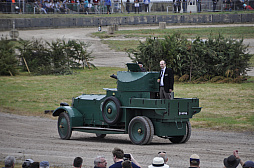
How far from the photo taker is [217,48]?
29312 mm

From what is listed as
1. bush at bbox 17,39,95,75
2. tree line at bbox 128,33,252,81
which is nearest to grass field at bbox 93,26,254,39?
bush at bbox 17,39,95,75

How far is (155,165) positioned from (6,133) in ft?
35.9

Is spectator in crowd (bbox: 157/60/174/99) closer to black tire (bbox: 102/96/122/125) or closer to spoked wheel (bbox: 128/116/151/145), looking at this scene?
spoked wheel (bbox: 128/116/151/145)

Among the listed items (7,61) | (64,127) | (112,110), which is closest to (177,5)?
(7,61)

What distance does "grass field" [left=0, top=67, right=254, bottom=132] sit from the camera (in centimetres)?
1944

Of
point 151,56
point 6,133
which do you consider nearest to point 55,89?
point 151,56

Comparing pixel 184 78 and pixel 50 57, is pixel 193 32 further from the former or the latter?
pixel 184 78

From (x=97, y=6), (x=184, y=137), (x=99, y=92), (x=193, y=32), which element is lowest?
(x=99, y=92)

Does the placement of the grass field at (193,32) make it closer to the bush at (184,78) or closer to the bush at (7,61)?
the bush at (7,61)

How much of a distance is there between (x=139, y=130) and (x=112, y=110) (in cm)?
114

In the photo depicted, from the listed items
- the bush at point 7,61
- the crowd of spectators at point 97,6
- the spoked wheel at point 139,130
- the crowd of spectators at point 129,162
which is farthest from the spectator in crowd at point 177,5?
the crowd of spectators at point 129,162

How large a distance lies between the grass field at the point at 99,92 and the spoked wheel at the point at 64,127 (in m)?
5.39

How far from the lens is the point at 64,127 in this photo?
51.8 ft

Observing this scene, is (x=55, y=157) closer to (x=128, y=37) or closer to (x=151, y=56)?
(x=151, y=56)
